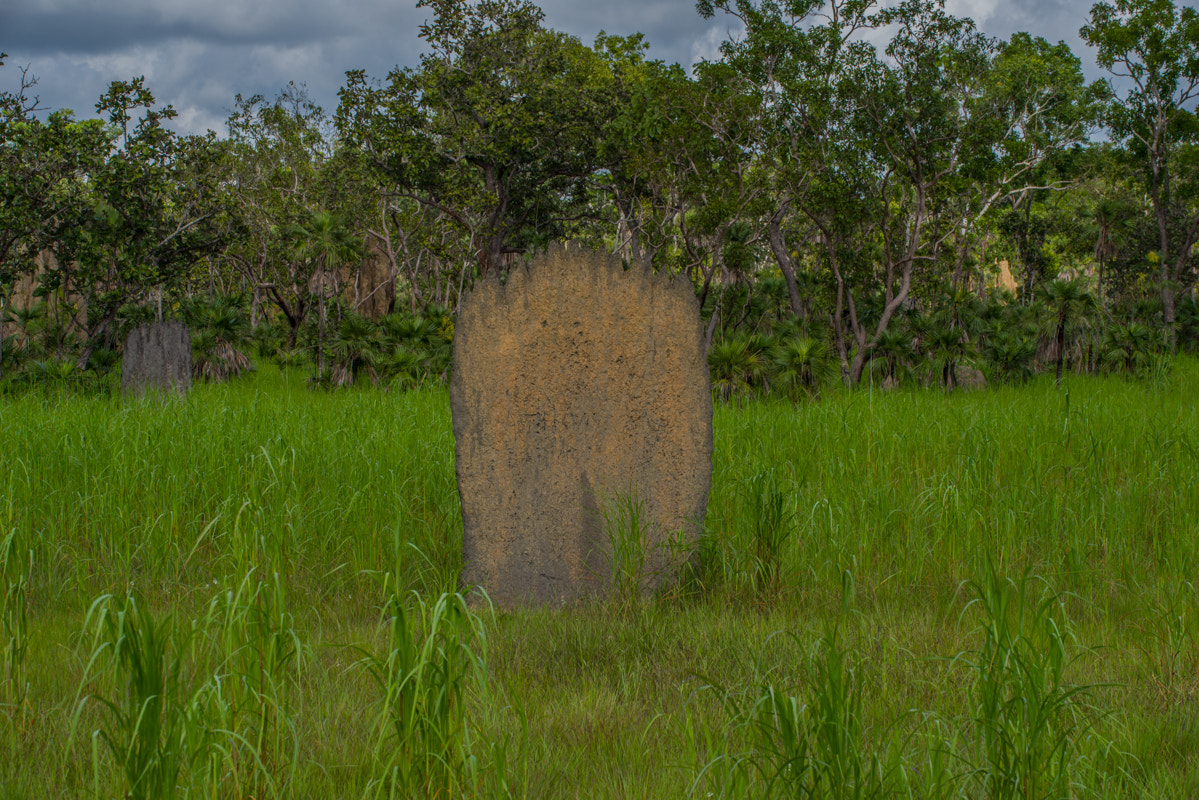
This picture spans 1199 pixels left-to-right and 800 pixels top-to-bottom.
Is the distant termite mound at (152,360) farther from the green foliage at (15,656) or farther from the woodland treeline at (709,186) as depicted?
the green foliage at (15,656)

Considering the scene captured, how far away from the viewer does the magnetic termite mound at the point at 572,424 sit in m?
3.69

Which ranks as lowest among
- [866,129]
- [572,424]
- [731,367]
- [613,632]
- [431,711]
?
[613,632]

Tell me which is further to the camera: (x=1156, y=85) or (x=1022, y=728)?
(x=1156, y=85)

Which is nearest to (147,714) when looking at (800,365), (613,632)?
(613,632)

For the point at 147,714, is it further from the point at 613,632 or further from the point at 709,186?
the point at 709,186

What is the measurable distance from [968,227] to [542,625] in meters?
13.7

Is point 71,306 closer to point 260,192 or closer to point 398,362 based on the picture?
point 398,362

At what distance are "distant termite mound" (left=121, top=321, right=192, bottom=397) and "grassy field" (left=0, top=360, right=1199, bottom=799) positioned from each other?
144 inches

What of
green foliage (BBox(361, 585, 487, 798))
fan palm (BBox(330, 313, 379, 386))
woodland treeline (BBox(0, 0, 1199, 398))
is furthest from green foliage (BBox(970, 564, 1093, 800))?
fan palm (BBox(330, 313, 379, 386))

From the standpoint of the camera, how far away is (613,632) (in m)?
3.21

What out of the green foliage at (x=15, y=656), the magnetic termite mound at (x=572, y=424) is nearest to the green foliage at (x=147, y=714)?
the green foliage at (x=15, y=656)

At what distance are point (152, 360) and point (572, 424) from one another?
8261mm

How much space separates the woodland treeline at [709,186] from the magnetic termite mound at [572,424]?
799cm

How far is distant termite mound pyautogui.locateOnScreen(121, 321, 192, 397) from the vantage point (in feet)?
33.3
